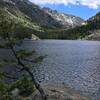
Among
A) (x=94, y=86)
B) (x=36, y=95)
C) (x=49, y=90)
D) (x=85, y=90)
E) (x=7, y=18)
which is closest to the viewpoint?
(x=7, y=18)

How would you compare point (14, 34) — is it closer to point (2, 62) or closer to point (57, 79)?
point (2, 62)

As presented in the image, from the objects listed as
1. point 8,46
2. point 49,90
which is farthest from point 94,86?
point 8,46

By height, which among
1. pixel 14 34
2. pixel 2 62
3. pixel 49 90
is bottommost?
pixel 49 90

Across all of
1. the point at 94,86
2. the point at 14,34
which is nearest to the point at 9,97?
the point at 14,34

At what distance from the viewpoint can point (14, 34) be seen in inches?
1136

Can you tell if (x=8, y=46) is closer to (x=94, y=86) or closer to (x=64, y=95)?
(x=64, y=95)

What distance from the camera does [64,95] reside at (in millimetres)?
40719

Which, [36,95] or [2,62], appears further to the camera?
[36,95]

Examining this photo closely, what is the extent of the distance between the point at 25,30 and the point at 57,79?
5100 centimetres

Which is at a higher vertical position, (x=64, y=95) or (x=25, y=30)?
(x=25, y=30)

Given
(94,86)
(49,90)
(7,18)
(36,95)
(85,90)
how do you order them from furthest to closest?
(94,86)
(85,90)
(49,90)
(36,95)
(7,18)

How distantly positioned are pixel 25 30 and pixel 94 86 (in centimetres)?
4167

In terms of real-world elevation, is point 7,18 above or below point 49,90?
above

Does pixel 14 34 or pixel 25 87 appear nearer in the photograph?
pixel 14 34
